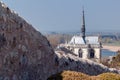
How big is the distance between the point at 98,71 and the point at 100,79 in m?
5.45

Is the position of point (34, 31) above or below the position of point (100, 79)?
above

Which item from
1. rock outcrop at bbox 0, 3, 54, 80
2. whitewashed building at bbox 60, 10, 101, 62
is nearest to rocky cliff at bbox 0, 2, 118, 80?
rock outcrop at bbox 0, 3, 54, 80

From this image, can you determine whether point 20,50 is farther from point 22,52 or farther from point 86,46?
point 86,46

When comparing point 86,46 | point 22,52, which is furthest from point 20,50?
point 86,46

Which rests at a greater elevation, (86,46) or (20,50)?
(20,50)

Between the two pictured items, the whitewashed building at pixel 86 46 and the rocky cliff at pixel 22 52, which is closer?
the rocky cliff at pixel 22 52

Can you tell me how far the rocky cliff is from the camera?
10.6 metres

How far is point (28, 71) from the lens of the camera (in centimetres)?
1178

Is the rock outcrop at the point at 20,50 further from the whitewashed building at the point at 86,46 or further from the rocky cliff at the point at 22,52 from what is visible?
the whitewashed building at the point at 86,46

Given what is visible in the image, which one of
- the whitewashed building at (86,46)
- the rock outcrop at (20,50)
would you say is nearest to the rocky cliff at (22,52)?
the rock outcrop at (20,50)

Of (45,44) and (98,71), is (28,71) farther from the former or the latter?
(98,71)

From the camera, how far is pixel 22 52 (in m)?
11.4

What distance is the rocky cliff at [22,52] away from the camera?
10.6 metres

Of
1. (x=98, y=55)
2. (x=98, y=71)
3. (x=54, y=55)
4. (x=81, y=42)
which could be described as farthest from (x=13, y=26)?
(x=81, y=42)
